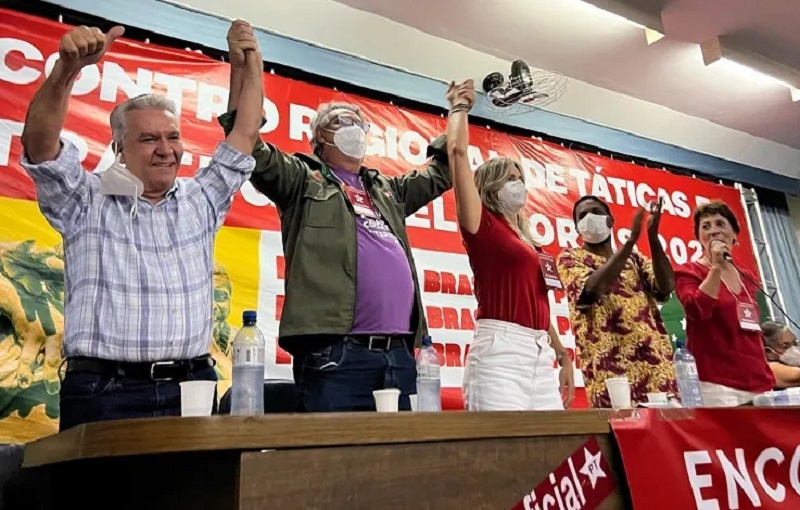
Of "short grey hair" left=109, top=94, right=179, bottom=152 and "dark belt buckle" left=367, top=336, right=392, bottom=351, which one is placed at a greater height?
"short grey hair" left=109, top=94, right=179, bottom=152

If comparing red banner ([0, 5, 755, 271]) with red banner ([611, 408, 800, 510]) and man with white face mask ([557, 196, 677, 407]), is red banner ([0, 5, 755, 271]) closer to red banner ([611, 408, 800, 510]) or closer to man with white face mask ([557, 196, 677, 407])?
man with white face mask ([557, 196, 677, 407])

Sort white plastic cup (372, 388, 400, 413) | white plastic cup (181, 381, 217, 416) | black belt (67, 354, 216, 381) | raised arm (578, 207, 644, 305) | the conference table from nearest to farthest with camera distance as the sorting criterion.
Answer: the conference table, white plastic cup (181, 381, 217, 416), white plastic cup (372, 388, 400, 413), black belt (67, 354, 216, 381), raised arm (578, 207, 644, 305)

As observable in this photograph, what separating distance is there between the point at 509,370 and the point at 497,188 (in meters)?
0.48

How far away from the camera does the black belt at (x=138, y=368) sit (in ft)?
3.78

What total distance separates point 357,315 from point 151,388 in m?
0.47

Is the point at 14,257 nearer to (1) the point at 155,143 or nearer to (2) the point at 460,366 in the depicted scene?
(1) the point at 155,143

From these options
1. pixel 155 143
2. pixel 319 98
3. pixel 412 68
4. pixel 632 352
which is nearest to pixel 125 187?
pixel 155 143

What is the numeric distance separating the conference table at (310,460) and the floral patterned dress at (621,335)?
0.95 meters

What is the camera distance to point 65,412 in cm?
115

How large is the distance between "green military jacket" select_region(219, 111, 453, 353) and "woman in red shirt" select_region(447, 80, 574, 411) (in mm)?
163

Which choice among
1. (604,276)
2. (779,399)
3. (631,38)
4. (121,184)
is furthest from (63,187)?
(631,38)

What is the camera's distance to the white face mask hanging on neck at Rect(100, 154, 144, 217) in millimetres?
1252

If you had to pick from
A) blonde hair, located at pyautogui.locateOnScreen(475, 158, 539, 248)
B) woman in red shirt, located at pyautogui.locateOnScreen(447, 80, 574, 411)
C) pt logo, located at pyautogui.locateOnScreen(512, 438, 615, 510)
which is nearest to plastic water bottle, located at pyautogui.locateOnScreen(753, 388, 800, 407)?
woman in red shirt, located at pyautogui.locateOnScreen(447, 80, 574, 411)

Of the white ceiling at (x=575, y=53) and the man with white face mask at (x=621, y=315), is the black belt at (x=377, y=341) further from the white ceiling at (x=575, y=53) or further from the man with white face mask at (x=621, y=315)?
the white ceiling at (x=575, y=53)
